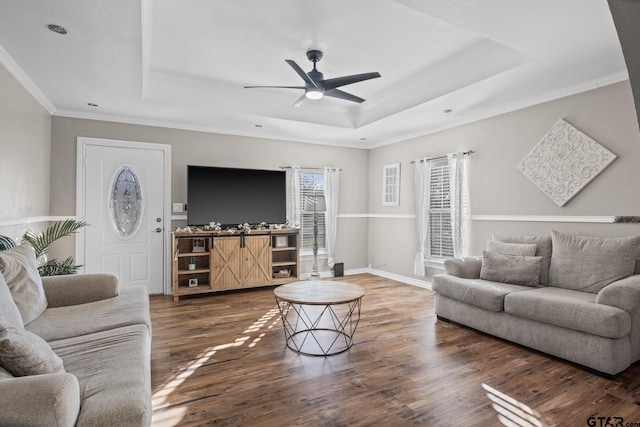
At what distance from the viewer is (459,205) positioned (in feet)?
15.4

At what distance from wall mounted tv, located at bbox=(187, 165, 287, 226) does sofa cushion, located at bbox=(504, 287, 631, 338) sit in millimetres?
3597

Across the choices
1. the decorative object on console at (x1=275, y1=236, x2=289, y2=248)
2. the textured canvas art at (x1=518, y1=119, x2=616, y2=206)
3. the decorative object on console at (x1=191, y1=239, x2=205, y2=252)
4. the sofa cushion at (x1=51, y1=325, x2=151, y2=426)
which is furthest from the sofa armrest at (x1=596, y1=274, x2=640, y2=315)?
the decorative object on console at (x1=191, y1=239, x2=205, y2=252)

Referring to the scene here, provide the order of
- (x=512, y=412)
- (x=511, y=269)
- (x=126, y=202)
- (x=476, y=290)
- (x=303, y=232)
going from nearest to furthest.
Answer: (x=512, y=412) < (x=476, y=290) < (x=511, y=269) < (x=126, y=202) < (x=303, y=232)

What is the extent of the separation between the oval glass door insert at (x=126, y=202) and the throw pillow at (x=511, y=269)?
4.57 m

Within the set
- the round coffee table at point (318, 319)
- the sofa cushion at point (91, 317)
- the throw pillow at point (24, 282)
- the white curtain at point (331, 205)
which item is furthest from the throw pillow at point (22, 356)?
the white curtain at point (331, 205)

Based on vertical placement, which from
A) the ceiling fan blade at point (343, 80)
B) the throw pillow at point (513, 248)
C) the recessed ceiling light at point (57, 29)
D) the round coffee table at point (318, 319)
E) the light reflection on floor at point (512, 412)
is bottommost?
the light reflection on floor at point (512, 412)

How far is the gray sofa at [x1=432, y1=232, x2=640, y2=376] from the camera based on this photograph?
2489mm

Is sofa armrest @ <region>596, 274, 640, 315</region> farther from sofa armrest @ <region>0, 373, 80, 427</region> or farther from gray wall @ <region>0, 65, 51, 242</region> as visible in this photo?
gray wall @ <region>0, 65, 51, 242</region>

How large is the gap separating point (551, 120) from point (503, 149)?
0.60 metres

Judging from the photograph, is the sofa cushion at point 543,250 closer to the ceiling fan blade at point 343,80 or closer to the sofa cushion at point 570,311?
the sofa cushion at point 570,311

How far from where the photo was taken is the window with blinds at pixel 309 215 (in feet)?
19.7

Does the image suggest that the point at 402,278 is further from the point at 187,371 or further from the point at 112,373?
the point at 112,373

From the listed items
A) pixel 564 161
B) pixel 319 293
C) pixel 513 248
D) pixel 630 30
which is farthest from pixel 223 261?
pixel 630 30

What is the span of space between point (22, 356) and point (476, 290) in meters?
3.34
